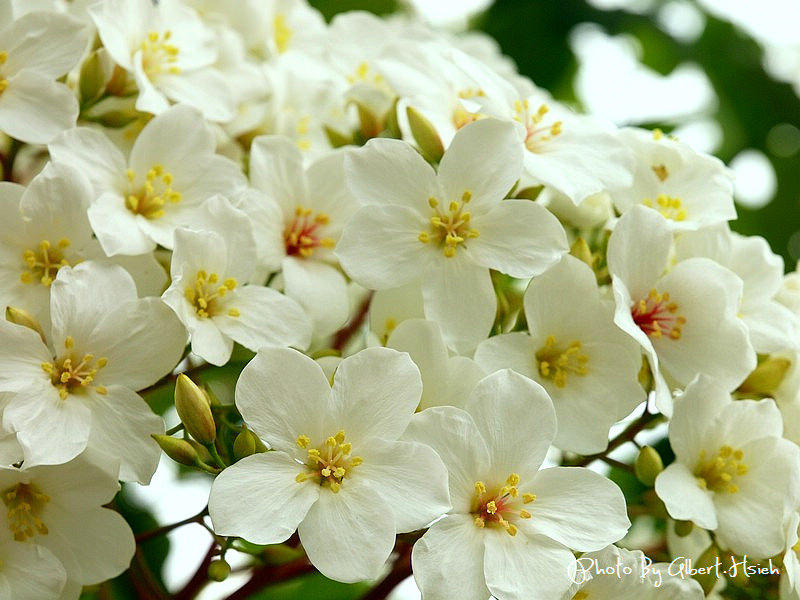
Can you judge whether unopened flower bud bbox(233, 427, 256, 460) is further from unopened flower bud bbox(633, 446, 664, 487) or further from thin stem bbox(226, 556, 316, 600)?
unopened flower bud bbox(633, 446, 664, 487)

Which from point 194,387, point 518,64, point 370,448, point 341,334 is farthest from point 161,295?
point 518,64

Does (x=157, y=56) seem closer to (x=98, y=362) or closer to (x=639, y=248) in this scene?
(x=98, y=362)

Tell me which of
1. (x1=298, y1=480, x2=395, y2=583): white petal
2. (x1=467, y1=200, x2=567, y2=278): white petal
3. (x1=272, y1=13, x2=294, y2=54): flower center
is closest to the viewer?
(x1=298, y1=480, x2=395, y2=583): white petal

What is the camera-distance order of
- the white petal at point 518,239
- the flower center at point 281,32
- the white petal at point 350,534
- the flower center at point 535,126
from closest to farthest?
the white petal at point 350,534
the white petal at point 518,239
the flower center at point 535,126
the flower center at point 281,32

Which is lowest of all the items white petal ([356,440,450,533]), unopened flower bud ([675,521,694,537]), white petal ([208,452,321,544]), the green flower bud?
unopened flower bud ([675,521,694,537])

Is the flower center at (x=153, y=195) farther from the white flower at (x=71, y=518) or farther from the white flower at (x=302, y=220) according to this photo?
the white flower at (x=71, y=518)

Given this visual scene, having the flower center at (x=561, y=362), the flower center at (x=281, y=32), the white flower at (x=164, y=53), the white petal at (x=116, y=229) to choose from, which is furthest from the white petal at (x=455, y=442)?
the flower center at (x=281, y=32)

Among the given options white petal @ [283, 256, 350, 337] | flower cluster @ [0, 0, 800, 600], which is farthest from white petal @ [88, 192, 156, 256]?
white petal @ [283, 256, 350, 337]

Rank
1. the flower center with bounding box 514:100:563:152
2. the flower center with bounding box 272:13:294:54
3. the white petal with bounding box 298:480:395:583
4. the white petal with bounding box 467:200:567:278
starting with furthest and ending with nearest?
the flower center with bounding box 272:13:294:54
the flower center with bounding box 514:100:563:152
the white petal with bounding box 467:200:567:278
the white petal with bounding box 298:480:395:583
